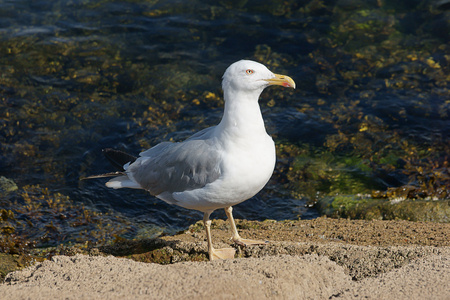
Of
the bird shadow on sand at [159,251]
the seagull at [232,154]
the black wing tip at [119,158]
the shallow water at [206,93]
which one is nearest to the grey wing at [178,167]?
the seagull at [232,154]

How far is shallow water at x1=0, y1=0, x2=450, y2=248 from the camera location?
24.8 ft

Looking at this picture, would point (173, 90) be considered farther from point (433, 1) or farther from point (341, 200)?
point (433, 1)

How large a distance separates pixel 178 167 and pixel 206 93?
5.00 meters

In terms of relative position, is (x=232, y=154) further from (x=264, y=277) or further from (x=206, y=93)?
(x=206, y=93)

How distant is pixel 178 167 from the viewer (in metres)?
4.91

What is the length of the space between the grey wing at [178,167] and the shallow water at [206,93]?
1710 mm

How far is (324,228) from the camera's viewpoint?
563cm

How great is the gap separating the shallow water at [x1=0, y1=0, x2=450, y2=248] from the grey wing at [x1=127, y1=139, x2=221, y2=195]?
1710 millimetres

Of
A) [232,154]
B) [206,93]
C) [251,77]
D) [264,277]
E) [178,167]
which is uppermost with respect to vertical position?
[251,77]

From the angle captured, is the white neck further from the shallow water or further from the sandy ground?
the shallow water

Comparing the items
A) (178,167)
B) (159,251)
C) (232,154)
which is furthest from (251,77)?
(159,251)

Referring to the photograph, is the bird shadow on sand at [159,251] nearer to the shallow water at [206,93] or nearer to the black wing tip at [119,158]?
the black wing tip at [119,158]

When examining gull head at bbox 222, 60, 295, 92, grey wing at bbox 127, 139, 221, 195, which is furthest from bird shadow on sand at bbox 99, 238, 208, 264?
gull head at bbox 222, 60, 295, 92

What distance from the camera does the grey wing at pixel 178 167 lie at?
15.0ft
